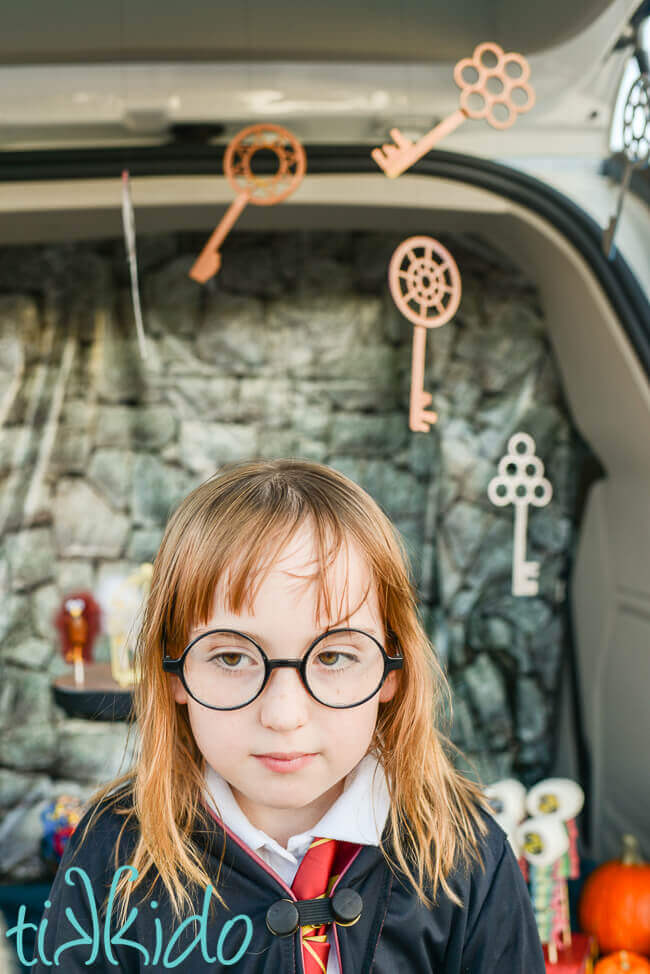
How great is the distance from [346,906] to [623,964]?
1.47 metres

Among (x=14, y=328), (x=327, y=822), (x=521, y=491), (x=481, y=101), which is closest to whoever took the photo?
(x=327, y=822)

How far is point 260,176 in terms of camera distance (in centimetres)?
211

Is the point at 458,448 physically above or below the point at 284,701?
above

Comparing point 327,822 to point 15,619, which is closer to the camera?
point 327,822

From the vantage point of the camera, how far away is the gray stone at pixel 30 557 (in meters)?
2.69

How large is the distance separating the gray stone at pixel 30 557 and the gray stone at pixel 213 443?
53 centimetres

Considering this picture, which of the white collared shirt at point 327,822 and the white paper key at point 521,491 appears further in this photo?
the white paper key at point 521,491

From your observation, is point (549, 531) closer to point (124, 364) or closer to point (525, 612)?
point (525, 612)

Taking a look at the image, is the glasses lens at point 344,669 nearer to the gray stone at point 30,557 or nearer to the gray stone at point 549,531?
the gray stone at point 549,531

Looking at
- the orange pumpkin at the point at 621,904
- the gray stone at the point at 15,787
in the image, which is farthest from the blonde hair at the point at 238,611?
the gray stone at the point at 15,787

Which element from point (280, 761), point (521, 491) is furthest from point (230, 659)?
point (521, 491)

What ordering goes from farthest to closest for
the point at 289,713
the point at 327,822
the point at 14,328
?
the point at 14,328
the point at 327,822
the point at 289,713

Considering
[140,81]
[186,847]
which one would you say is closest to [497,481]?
[140,81]

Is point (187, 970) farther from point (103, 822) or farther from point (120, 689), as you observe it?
point (120, 689)
